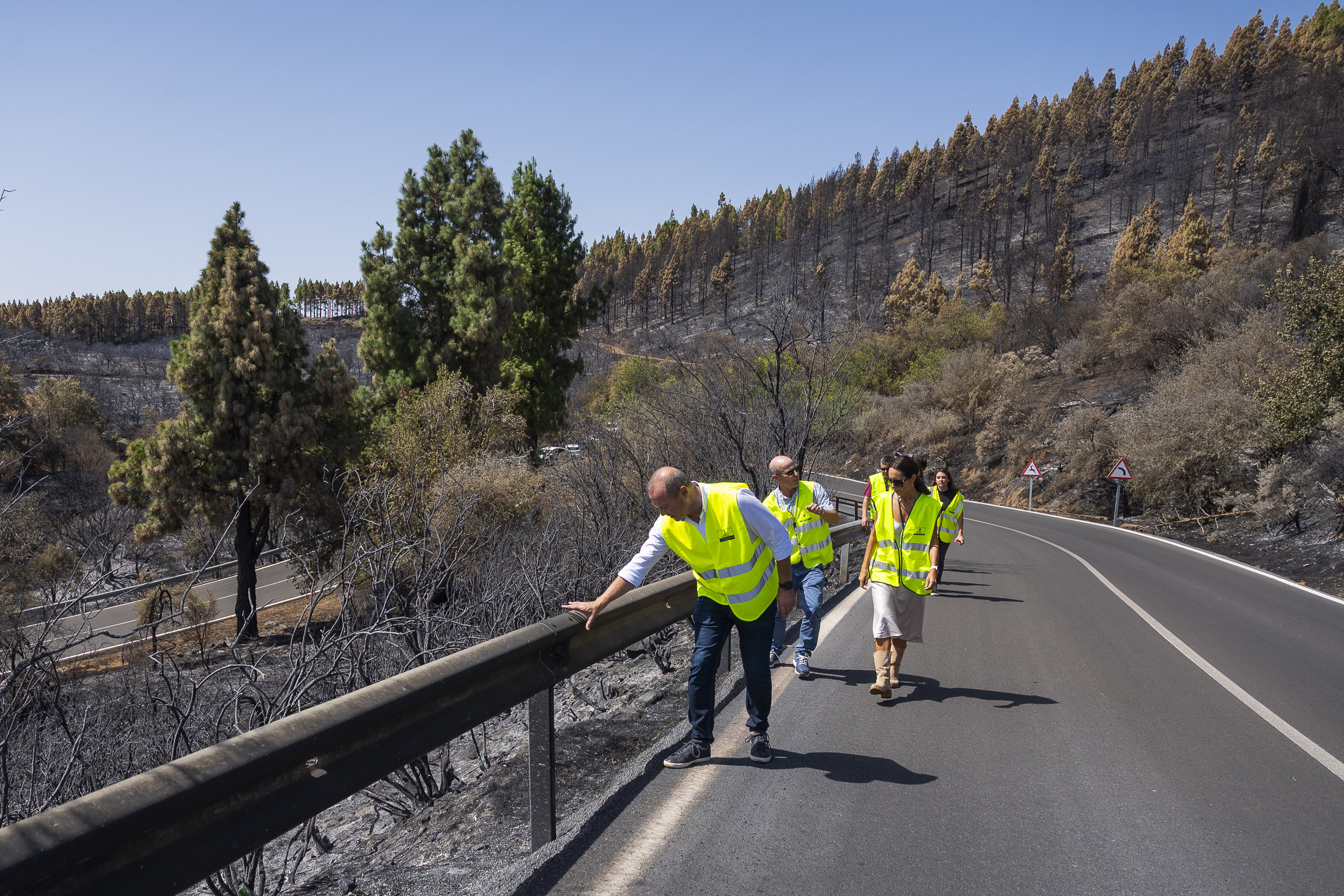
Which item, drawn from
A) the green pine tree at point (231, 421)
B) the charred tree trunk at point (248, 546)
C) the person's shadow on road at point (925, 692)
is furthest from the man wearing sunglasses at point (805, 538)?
the charred tree trunk at point (248, 546)

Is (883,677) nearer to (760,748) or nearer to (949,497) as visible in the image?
(760,748)

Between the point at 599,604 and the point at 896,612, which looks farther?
the point at 896,612

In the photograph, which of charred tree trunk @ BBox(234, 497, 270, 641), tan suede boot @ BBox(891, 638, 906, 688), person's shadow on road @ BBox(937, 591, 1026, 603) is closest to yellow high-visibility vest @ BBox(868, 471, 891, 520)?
tan suede boot @ BBox(891, 638, 906, 688)

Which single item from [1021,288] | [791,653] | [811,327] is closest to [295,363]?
[811,327]

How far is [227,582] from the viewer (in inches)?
1512

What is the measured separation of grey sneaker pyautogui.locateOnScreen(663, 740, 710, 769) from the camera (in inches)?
169

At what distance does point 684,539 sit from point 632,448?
12228 millimetres

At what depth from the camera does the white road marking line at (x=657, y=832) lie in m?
3.08

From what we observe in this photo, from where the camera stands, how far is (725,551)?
444 cm

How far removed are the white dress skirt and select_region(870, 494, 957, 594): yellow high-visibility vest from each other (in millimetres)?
57

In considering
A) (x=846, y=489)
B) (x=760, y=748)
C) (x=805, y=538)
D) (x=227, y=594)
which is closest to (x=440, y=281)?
(x=227, y=594)

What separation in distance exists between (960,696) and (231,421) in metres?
23.8

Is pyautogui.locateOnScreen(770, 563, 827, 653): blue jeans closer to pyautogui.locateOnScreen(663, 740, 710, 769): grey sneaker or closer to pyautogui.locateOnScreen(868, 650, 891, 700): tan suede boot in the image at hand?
pyautogui.locateOnScreen(868, 650, 891, 700): tan suede boot

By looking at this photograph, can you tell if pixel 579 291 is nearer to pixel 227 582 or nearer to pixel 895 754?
pixel 227 582
